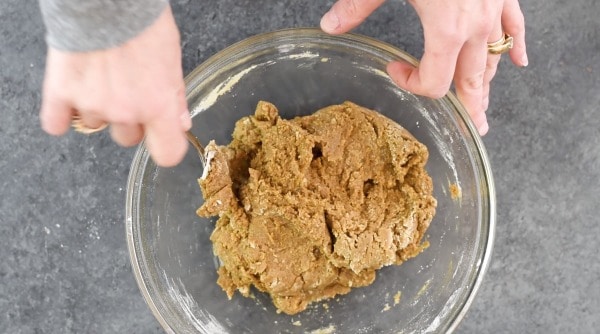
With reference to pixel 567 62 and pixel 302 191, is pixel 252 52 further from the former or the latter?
pixel 567 62

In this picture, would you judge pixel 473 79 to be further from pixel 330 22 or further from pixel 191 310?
pixel 191 310

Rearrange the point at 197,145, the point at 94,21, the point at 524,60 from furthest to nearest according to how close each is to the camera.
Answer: the point at 524,60, the point at 197,145, the point at 94,21

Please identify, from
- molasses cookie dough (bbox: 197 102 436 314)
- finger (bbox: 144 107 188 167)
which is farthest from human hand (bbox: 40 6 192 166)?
molasses cookie dough (bbox: 197 102 436 314)

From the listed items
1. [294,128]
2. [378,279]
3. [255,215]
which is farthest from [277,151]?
[378,279]

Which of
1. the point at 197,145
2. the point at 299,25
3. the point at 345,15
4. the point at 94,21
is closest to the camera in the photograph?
the point at 94,21

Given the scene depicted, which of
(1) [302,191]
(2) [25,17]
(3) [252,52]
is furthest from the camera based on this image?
(2) [25,17]

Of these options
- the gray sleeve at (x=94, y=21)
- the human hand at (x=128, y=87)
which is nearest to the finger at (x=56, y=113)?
the human hand at (x=128, y=87)

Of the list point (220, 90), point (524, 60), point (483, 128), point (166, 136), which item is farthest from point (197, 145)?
point (524, 60)
